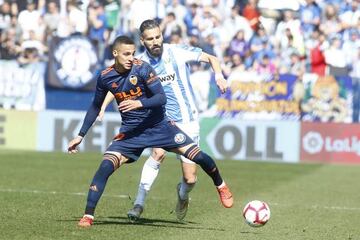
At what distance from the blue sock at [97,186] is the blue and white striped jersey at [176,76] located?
1299 millimetres

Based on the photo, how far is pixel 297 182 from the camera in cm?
1716

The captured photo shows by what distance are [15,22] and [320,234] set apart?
16.6 metres

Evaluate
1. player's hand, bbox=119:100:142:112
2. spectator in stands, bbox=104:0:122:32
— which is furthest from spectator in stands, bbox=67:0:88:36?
player's hand, bbox=119:100:142:112

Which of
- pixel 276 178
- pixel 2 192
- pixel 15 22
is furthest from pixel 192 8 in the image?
pixel 2 192

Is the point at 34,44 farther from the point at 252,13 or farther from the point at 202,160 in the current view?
the point at 202,160

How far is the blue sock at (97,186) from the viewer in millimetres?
9773

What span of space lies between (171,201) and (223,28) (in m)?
11.8

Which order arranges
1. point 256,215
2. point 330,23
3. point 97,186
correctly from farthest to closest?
point 330,23, point 97,186, point 256,215

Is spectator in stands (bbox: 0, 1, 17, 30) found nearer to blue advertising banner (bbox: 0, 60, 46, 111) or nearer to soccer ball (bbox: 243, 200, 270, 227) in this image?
blue advertising banner (bbox: 0, 60, 46, 111)

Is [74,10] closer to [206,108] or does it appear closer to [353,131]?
[206,108]

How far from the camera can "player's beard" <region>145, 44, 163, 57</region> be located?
10508mm

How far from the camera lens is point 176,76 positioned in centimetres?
1088

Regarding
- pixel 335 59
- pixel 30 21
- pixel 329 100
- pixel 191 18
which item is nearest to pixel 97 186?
pixel 329 100

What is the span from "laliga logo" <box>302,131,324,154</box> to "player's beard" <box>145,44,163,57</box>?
37.5 ft
